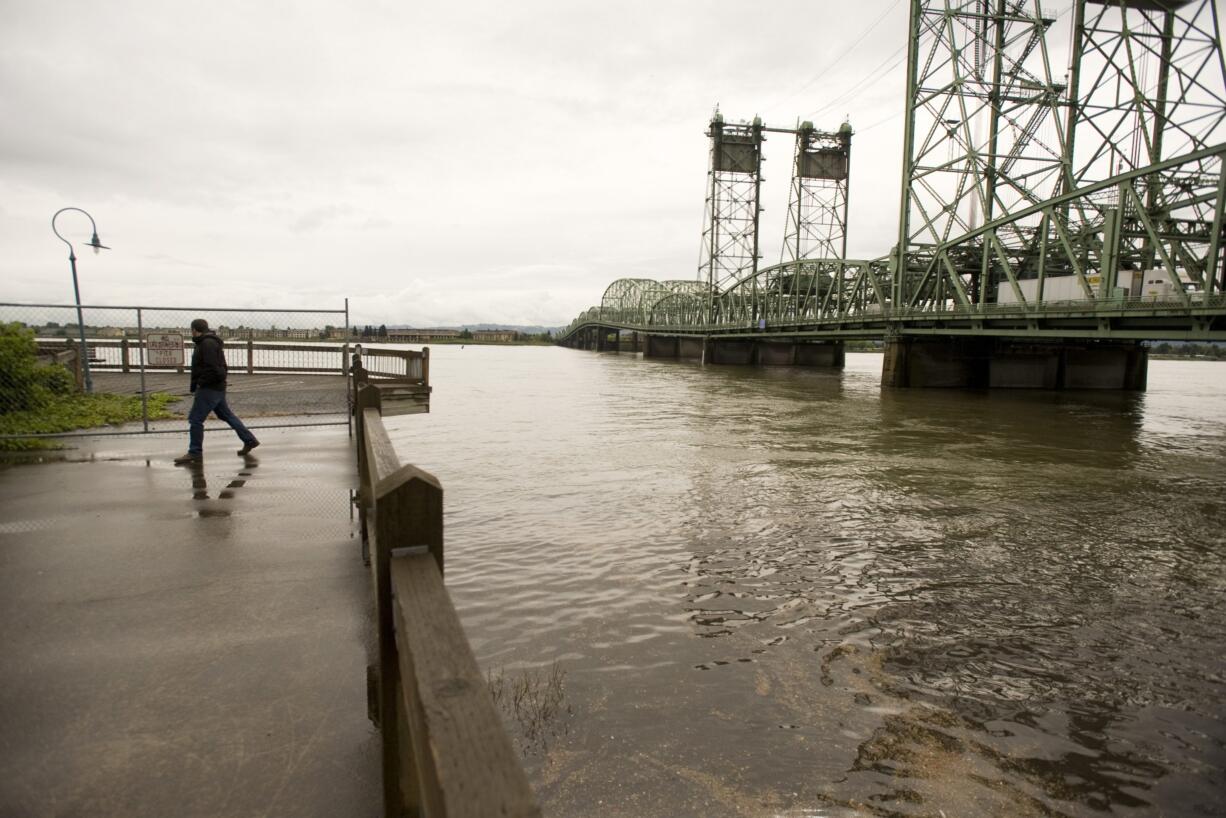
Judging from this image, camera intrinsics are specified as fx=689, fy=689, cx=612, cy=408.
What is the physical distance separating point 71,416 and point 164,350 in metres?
2.55

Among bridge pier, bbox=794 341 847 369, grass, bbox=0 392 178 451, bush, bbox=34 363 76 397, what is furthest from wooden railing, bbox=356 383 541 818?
bridge pier, bbox=794 341 847 369

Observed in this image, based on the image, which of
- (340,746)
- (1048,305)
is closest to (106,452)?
(340,746)

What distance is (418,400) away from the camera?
17.0 m

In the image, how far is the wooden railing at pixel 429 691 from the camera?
1310 mm

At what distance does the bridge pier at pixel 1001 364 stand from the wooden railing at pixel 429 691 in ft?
126

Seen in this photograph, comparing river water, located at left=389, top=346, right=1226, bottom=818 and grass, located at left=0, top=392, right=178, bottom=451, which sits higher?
grass, located at left=0, top=392, right=178, bottom=451

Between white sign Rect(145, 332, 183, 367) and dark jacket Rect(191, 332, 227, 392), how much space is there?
203cm

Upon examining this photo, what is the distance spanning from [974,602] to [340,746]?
5.72 m

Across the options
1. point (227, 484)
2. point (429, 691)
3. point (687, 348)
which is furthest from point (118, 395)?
point (687, 348)

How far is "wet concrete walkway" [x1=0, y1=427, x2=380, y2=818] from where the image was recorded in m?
3.17

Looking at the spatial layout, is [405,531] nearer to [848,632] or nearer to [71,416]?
[848,632]

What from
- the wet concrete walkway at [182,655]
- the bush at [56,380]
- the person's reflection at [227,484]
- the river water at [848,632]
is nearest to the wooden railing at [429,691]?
the wet concrete walkway at [182,655]

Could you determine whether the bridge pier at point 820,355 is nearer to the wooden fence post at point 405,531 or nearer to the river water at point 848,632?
the river water at point 848,632

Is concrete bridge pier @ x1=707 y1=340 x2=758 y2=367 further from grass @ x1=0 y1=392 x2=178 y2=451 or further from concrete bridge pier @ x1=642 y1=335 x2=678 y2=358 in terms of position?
grass @ x1=0 y1=392 x2=178 y2=451
